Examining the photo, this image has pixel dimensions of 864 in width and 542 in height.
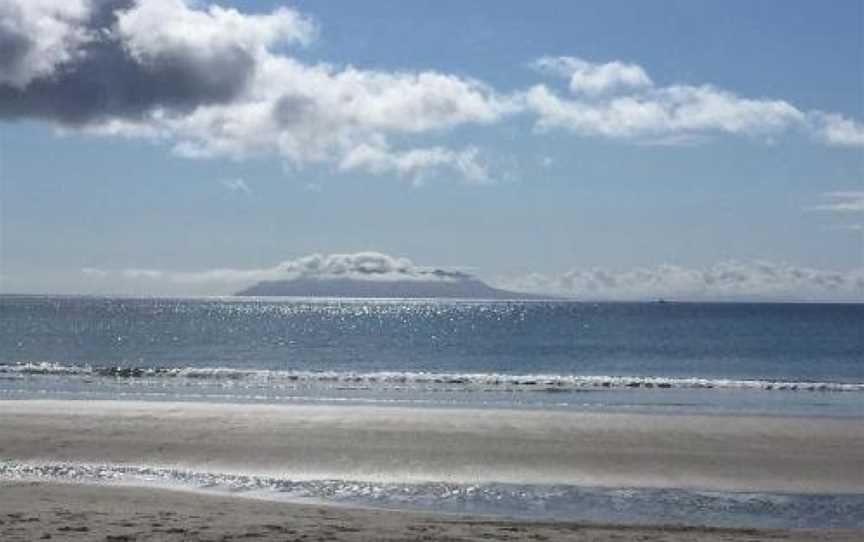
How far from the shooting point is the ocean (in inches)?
701

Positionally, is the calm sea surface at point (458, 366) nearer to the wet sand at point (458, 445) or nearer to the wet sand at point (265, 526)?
the wet sand at point (458, 445)

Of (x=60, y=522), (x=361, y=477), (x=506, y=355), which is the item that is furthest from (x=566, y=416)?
(x=506, y=355)

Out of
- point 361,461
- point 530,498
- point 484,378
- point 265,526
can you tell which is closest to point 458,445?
point 361,461

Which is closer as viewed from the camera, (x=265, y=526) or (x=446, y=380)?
(x=265, y=526)

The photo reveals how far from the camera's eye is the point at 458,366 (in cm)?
6225

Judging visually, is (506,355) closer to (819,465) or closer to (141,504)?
(819,465)

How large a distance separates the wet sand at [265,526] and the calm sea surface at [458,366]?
19114mm

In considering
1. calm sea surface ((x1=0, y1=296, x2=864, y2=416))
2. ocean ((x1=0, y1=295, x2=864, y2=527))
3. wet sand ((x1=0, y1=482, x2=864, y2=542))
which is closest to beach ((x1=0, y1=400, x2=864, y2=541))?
wet sand ((x1=0, y1=482, x2=864, y2=542))

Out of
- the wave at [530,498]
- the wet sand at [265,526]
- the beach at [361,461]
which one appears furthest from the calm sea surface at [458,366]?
the wet sand at [265,526]

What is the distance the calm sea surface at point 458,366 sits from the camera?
38.8 m

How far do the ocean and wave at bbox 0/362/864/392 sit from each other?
13 cm

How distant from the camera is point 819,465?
71.4ft

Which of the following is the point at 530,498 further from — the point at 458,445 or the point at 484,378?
the point at 484,378

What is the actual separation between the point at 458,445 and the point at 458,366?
127ft
